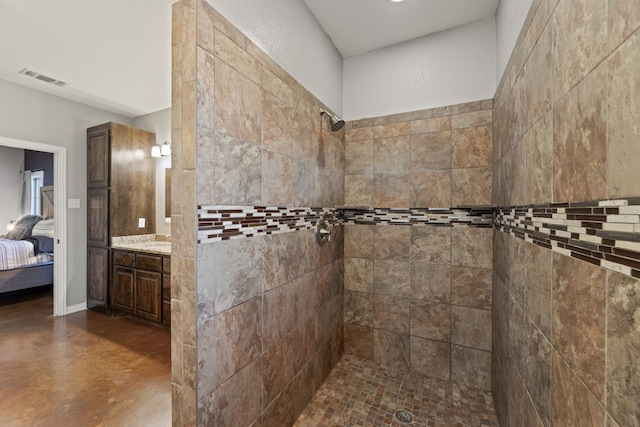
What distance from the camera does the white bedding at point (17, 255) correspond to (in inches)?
145

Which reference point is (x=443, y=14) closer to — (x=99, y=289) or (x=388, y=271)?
(x=388, y=271)

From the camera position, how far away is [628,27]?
0.55 meters

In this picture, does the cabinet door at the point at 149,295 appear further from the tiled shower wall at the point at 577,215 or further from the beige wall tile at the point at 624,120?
the beige wall tile at the point at 624,120

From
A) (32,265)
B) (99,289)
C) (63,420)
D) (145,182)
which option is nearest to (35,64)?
(145,182)

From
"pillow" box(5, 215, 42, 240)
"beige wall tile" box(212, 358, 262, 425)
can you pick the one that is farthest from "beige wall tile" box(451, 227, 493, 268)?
"pillow" box(5, 215, 42, 240)

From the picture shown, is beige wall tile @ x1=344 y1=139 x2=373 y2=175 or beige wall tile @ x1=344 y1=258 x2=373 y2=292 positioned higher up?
beige wall tile @ x1=344 y1=139 x2=373 y2=175

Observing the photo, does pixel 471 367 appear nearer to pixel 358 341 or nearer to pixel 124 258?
pixel 358 341

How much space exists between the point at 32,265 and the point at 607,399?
5.78 m

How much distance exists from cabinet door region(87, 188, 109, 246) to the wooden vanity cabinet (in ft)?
1.10

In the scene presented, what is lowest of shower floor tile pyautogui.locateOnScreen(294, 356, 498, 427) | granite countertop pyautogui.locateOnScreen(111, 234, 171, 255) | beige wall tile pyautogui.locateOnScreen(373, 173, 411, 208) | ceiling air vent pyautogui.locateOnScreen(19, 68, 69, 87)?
shower floor tile pyautogui.locateOnScreen(294, 356, 498, 427)

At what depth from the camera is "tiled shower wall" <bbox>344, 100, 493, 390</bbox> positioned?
208 centimetres

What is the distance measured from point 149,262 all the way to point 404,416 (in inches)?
112

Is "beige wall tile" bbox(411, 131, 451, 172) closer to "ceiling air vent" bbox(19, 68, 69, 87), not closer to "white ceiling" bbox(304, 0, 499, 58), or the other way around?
"white ceiling" bbox(304, 0, 499, 58)

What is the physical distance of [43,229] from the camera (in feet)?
14.8
